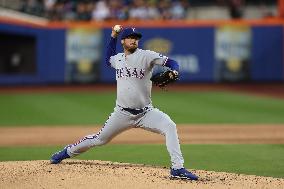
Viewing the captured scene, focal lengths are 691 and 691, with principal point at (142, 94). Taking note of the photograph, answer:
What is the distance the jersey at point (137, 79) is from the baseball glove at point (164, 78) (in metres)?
0.12

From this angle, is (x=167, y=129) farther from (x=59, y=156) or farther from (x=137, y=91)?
(x=59, y=156)

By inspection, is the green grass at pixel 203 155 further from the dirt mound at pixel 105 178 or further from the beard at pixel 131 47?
the beard at pixel 131 47

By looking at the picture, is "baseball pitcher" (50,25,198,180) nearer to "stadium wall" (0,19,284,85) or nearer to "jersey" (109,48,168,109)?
"jersey" (109,48,168,109)

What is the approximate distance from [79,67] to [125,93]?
15.5 m

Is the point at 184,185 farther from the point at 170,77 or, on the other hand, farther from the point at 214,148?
the point at 214,148

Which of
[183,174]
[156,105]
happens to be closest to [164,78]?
[183,174]

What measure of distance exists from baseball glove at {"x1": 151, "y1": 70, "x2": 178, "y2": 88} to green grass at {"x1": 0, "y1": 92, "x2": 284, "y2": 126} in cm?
632

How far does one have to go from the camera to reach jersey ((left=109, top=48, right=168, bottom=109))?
7840mm

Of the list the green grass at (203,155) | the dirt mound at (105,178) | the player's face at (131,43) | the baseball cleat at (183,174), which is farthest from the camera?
the green grass at (203,155)

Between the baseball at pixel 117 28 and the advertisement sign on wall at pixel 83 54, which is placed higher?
the baseball at pixel 117 28

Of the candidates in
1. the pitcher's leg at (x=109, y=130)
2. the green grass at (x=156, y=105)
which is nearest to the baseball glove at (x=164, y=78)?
the pitcher's leg at (x=109, y=130)

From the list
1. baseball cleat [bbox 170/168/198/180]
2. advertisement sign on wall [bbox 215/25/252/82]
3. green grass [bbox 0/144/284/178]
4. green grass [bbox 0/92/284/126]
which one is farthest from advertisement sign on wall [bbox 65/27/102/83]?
baseball cleat [bbox 170/168/198/180]

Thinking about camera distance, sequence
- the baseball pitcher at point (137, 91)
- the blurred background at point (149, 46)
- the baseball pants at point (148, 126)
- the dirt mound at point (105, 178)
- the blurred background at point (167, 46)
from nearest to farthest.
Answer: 1. the dirt mound at point (105, 178)
2. the baseball pants at point (148, 126)
3. the baseball pitcher at point (137, 91)
4. the blurred background at point (149, 46)
5. the blurred background at point (167, 46)

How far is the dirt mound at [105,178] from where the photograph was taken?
7.28 metres
